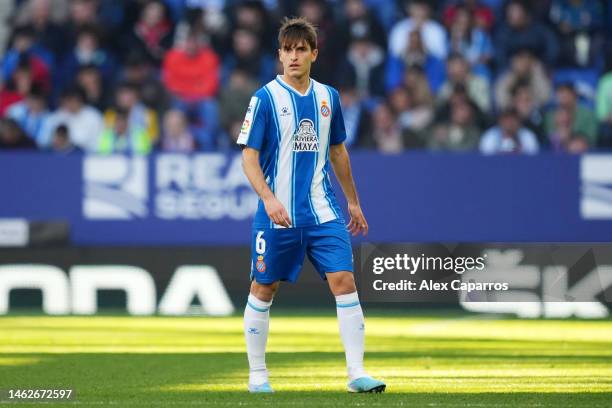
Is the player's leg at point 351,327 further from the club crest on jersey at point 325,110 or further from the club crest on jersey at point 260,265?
the club crest on jersey at point 325,110

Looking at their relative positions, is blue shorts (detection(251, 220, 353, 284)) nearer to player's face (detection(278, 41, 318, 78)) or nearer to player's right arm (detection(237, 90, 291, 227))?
player's right arm (detection(237, 90, 291, 227))

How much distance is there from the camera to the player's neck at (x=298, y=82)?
793 cm

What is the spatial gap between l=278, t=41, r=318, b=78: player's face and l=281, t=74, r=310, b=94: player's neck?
35 millimetres

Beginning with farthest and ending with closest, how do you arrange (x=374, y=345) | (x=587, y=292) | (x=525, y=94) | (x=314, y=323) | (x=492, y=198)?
(x=525, y=94)
(x=492, y=198)
(x=314, y=323)
(x=374, y=345)
(x=587, y=292)

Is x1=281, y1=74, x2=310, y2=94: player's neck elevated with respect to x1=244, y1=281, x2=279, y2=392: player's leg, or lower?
elevated

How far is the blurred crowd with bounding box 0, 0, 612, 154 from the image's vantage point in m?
16.9

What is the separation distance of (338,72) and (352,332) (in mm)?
10603

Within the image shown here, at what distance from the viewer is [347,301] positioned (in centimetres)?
791

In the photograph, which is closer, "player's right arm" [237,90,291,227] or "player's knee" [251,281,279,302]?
"player's right arm" [237,90,291,227]

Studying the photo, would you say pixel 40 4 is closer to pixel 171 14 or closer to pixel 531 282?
pixel 171 14

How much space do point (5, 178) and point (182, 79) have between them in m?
3.59

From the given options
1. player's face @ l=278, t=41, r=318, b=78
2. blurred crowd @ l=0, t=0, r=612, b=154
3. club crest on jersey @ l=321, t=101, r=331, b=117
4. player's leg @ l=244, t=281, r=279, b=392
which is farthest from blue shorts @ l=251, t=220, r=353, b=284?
blurred crowd @ l=0, t=0, r=612, b=154

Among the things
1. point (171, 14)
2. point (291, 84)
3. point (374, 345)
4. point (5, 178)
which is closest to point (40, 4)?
point (171, 14)

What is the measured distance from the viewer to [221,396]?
795cm
